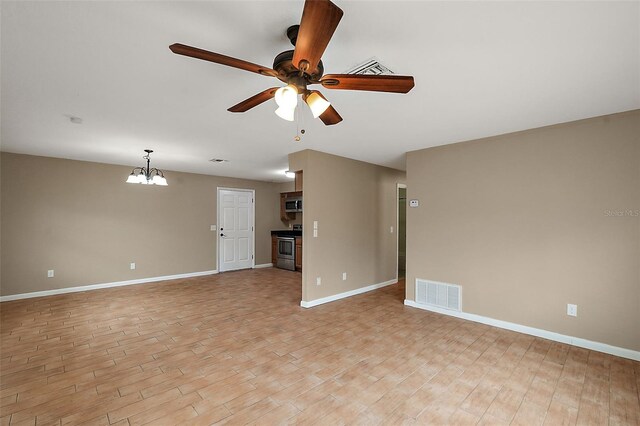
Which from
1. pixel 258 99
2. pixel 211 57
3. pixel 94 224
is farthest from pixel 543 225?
pixel 94 224

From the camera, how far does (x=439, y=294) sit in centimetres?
407

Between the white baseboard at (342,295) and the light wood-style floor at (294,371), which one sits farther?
the white baseboard at (342,295)

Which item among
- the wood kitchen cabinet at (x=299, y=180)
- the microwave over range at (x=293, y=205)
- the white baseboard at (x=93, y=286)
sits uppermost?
the wood kitchen cabinet at (x=299, y=180)

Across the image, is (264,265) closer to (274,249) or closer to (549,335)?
(274,249)

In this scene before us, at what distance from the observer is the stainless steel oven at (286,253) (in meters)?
7.40

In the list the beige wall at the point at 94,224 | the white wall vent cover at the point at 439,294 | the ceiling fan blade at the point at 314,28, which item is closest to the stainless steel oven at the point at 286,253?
the beige wall at the point at 94,224

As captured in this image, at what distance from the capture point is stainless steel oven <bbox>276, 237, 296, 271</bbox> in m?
7.40

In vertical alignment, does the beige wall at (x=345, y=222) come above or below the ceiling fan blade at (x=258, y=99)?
below

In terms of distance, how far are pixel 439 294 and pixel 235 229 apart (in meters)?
5.23

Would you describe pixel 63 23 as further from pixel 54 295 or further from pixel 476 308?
pixel 54 295

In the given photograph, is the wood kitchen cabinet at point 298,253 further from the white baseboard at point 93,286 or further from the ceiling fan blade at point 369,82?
the ceiling fan blade at point 369,82

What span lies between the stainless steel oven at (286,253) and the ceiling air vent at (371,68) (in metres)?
5.71

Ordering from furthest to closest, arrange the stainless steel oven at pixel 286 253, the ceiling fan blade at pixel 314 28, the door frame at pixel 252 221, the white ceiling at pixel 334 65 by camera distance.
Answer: the stainless steel oven at pixel 286 253
the door frame at pixel 252 221
the white ceiling at pixel 334 65
the ceiling fan blade at pixel 314 28

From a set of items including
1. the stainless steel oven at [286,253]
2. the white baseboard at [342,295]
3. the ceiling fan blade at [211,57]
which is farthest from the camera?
the stainless steel oven at [286,253]
